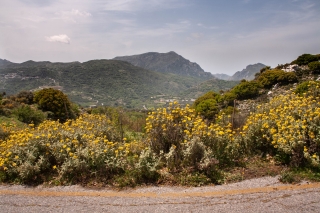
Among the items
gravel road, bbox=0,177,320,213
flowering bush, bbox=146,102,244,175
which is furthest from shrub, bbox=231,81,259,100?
gravel road, bbox=0,177,320,213

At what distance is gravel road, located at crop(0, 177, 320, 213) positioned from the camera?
179 inches

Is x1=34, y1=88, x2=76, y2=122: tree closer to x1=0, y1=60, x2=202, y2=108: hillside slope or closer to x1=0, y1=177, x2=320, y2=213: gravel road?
x1=0, y1=177, x2=320, y2=213: gravel road

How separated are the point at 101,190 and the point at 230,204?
299 cm

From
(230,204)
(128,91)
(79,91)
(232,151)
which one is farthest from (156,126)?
(128,91)

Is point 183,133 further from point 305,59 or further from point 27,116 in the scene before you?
point 305,59

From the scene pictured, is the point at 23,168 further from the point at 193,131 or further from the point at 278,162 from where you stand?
the point at 278,162

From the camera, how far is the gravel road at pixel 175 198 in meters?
4.54

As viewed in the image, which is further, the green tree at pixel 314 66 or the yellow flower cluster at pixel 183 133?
the green tree at pixel 314 66

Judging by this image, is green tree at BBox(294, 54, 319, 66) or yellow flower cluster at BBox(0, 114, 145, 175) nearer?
yellow flower cluster at BBox(0, 114, 145, 175)

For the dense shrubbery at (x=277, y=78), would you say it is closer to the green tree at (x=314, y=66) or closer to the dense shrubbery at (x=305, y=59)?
the green tree at (x=314, y=66)

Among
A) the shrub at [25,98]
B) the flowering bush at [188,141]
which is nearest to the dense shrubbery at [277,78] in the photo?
the flowering bush at [188,141]

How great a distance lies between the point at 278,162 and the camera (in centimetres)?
623

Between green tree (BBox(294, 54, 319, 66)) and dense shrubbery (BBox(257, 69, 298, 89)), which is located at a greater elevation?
green tree (BBox(294, 54, 319, 66))

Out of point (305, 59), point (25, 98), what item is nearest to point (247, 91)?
point (305, 59)
